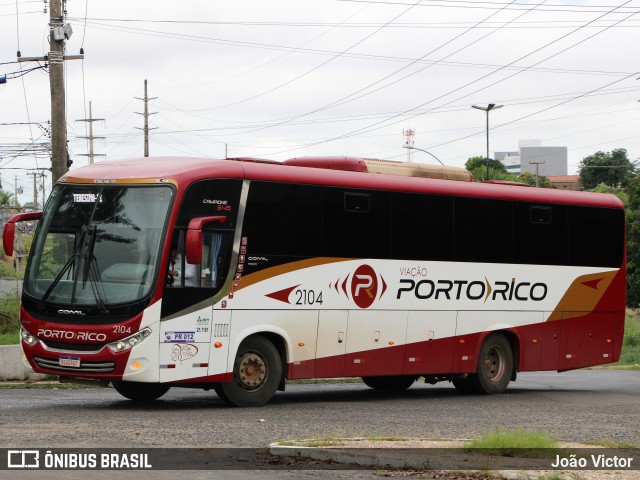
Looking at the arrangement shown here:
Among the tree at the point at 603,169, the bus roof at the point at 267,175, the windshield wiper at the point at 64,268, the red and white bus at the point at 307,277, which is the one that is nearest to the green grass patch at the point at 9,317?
the red and white bus at the point at 307,277

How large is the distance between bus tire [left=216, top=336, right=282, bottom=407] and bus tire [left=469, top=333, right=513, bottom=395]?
500 centimetres

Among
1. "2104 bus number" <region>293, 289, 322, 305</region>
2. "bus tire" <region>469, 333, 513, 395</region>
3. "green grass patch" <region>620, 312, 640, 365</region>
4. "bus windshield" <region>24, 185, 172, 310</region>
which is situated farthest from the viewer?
"green grass patch" <region>620, 312, 640, 365</region>

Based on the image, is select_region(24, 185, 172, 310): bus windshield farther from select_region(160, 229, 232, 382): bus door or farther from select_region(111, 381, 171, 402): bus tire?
select_region(111, 381, 171, 402): bus tire

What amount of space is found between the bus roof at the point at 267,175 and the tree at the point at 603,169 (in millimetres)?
121395

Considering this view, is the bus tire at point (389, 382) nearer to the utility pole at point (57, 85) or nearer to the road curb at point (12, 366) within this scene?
the road curb at point (12, 366)

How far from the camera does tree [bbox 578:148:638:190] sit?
141 meters


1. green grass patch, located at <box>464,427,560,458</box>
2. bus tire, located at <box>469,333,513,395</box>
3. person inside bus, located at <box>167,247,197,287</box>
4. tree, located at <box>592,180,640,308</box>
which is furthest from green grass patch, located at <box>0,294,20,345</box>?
tree, located at <box>592,180,640,308</box>

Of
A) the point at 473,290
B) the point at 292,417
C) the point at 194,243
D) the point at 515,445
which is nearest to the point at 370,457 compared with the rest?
the point at 515,445

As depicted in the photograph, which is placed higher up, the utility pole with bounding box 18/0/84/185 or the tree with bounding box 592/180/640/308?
the utility pole with bounding box 18/0/84/185

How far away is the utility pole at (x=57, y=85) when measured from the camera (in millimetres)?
25078

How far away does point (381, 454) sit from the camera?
1125cm

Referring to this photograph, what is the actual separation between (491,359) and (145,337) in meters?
7.90

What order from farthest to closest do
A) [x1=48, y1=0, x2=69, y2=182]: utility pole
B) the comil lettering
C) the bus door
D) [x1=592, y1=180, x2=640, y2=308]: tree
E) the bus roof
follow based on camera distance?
[x1=592, y1=180, x2=640, y2=308]: tree
[x1=48, y1=0, x2=69, y2=182]: utility pole
the comil lettering
the bus roof
the bus door

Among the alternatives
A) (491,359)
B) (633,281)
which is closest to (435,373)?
(491,359)
